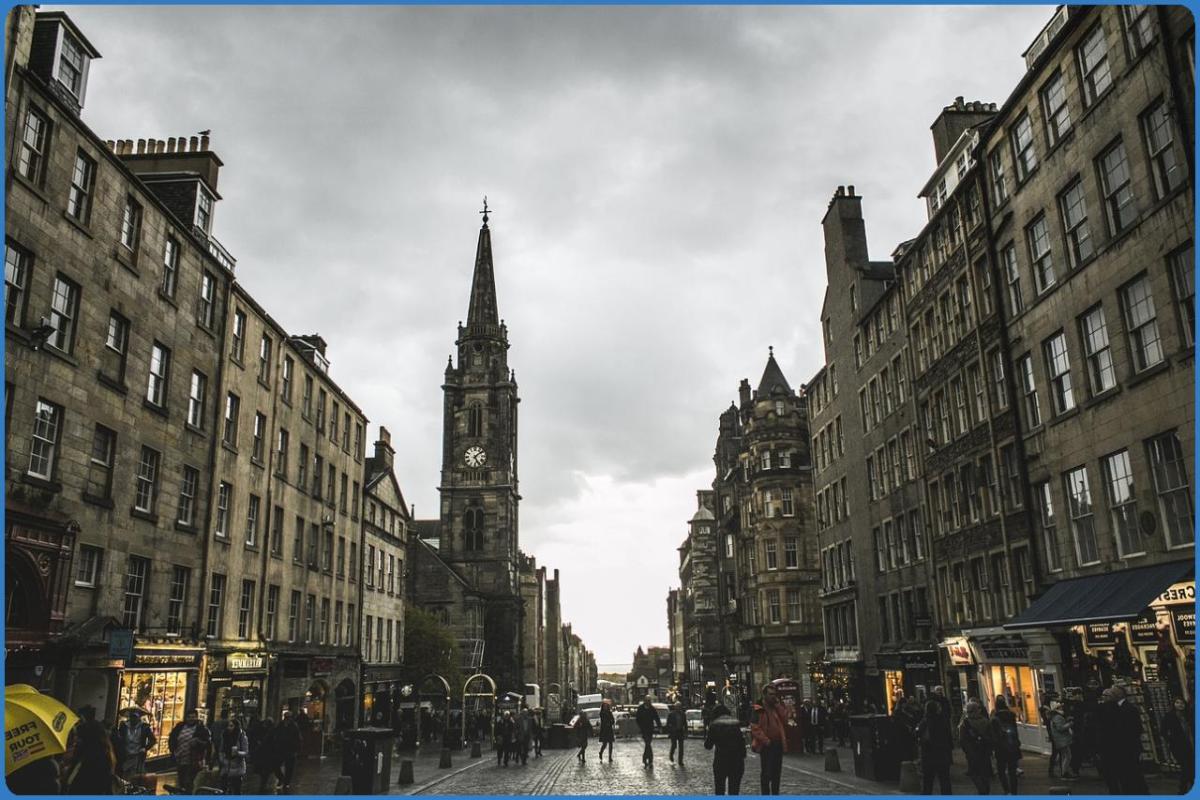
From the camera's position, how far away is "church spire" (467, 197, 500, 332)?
308ft

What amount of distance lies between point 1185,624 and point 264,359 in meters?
28.3

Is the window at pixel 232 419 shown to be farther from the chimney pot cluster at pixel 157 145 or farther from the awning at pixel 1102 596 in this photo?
the awning at pixel 1102 596

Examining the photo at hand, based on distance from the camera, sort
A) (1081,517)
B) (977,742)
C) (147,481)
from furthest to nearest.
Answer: (147,481) → (1081,517) → (977,742)

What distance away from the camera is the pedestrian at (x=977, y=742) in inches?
624

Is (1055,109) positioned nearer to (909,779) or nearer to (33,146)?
(909,779)

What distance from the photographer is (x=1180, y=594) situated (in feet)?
55.6

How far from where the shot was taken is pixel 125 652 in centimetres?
1875

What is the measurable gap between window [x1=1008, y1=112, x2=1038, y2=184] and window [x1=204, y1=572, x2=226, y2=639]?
2632 centimetres

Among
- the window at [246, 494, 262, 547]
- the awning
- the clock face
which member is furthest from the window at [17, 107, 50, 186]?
the clock face

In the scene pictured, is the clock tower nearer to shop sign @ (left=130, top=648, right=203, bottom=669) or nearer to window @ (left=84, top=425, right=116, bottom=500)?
shop sign @ (left=130, top=648, right=203, bottom=669)

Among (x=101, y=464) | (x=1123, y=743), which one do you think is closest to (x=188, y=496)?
(x=101, y=464)

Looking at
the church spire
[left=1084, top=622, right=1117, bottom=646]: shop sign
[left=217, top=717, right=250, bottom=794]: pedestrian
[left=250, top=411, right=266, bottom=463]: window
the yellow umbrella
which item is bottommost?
[left=217, top=717, right=250, bottom=794]: pedestrian

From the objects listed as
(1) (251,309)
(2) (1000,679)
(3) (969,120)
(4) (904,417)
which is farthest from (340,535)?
(3) (969,120)

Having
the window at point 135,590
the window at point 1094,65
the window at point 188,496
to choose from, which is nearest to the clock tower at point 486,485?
the window at point 188,496
